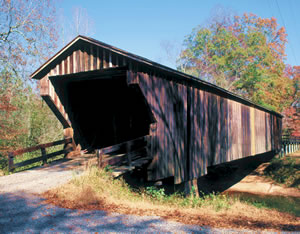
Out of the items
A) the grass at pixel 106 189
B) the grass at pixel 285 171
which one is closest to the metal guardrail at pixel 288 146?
the grass at pixel 285 171

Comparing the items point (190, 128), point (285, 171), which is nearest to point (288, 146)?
point (285, 171)

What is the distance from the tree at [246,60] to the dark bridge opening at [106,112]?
2044cm

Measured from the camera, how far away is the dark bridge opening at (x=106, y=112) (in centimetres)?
1055

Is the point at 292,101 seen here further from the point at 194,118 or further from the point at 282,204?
the point at 194,118

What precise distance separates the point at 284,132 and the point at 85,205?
32.2m

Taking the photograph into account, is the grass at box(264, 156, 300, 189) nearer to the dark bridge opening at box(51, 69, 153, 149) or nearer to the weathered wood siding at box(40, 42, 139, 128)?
the dark bridge opening at box(51, 69, 153, 149)

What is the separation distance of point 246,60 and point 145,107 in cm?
2307

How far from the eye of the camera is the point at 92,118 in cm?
1143

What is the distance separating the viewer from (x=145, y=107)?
424 inches

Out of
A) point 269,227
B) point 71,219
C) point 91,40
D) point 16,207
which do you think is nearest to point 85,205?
point 71,219

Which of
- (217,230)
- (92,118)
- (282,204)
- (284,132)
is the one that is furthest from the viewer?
(284,132)

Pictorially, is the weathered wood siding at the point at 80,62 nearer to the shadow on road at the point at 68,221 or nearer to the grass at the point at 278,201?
the shadow on road at the point at 68,221

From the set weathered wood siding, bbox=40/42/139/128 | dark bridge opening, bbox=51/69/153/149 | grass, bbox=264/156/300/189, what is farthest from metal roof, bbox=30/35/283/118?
grass, bbox=264/156/300/189

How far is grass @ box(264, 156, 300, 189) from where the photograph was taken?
18500 millimetres
